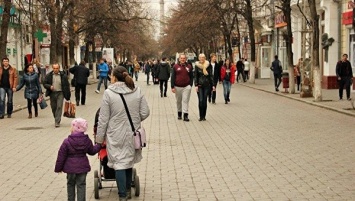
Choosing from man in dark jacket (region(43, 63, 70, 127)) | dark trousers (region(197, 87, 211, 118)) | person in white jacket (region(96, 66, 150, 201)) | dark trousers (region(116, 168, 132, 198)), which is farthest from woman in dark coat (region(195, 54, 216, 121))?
dark trousers (region(116, 168, 132, 198))

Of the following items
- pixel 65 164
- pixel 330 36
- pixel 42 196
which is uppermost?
pixel 330 36

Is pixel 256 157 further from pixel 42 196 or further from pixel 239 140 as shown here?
pixel 42 196

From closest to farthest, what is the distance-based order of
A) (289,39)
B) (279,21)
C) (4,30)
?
(4,30) < (289,39) < (279,21)

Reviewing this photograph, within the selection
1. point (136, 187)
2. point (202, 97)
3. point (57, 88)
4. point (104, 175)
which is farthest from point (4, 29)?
point (136, 187)

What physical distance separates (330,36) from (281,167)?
25.2 meters

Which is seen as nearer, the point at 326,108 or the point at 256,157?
the point at 256,157

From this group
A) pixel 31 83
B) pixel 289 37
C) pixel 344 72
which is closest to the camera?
pixel 31 83

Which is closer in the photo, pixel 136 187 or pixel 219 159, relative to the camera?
pixel 136 187

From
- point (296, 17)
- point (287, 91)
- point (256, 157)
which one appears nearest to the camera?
point (256, 157)

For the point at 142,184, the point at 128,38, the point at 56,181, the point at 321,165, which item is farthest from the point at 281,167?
the point at 128,38

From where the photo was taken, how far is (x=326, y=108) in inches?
856

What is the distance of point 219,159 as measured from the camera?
→ 10.8m

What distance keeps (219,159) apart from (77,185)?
13.5ft

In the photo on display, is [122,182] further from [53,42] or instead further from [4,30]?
[53,42]
